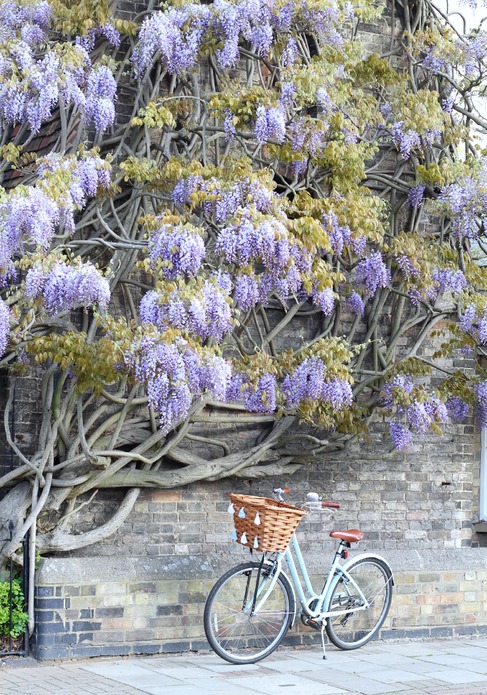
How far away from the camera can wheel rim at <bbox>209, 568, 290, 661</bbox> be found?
731 cm

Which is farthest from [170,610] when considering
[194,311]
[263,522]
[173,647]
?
[194,311]

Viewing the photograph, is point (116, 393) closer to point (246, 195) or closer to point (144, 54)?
point (246, 195)

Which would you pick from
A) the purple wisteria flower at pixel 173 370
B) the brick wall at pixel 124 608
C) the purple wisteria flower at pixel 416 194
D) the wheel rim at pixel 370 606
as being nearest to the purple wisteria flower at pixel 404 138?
the purple wisteria flower at pixel 416 194

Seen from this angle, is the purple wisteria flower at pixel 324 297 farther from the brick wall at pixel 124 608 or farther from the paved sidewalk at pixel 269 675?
the paved sidewalk at pixel 269 675

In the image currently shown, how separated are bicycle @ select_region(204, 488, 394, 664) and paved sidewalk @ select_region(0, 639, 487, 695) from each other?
176mm

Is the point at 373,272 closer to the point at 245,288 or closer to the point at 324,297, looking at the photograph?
the point at 324,297

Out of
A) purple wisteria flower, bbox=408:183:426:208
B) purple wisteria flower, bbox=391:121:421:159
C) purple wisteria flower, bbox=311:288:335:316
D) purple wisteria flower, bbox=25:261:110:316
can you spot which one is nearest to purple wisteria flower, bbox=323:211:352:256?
purple wisteria flower, bbox=311:288:335:316

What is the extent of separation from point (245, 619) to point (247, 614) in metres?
0.11

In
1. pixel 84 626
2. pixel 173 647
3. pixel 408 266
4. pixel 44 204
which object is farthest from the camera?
pixel 408 266

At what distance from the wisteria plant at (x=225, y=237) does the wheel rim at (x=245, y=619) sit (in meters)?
1.21

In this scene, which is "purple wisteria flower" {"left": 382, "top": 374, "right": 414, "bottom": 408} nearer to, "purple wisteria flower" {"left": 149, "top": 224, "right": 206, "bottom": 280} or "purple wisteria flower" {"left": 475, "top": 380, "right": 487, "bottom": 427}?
"purple wisteria flower" {"left": 475, "top": 380, "right": 487, "bottom": 427}

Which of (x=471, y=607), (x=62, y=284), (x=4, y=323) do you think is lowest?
(x=471, y=607)

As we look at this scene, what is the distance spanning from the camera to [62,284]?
268 inches

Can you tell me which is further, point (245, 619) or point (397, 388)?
point (397, 388)
